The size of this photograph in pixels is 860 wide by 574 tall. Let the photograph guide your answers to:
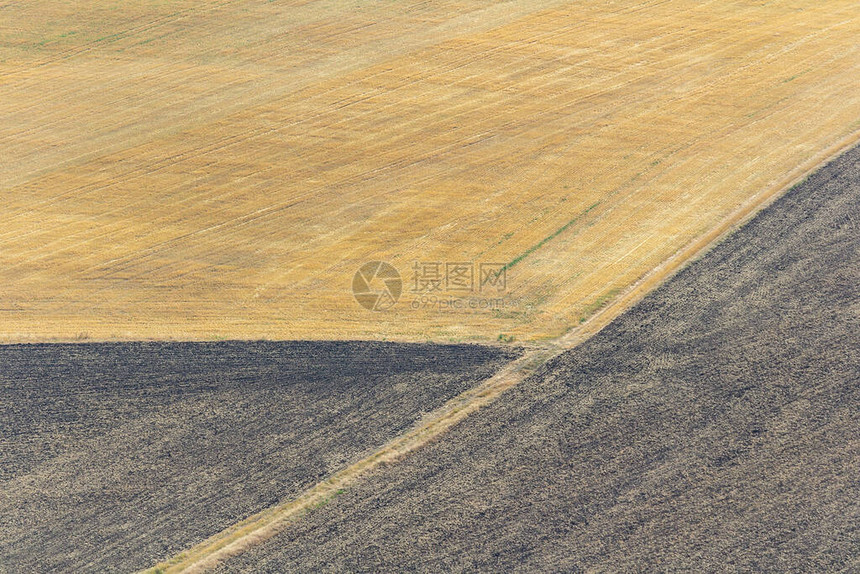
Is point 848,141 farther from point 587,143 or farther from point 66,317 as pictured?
point 66,317

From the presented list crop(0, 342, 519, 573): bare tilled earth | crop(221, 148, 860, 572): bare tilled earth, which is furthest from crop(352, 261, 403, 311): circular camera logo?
crop(221, 148, 860, 572): bare tilled earth

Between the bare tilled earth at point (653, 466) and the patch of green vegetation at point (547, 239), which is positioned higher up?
the patch of green vegetation at point (547, 239)

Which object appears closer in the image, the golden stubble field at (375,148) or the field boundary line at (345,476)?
the field boundary line at (345,476)

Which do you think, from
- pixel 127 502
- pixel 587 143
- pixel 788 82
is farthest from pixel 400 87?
pixel 127 502

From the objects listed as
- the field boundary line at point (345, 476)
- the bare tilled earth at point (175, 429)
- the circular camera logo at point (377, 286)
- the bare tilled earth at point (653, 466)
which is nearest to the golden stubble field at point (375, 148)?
the circular camera logo at point (377, 286)

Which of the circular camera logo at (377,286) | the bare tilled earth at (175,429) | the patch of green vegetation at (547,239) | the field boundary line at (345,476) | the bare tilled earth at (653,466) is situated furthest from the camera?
the patch of green vegetation at (547,239)

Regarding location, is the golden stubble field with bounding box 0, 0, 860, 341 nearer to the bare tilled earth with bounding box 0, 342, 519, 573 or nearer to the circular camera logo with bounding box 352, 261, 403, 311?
the circular camera logo with bounding box 352, 261, 403, 311

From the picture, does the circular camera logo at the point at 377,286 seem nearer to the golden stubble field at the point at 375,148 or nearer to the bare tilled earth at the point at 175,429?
the golden stubble field at the point at 375,148
